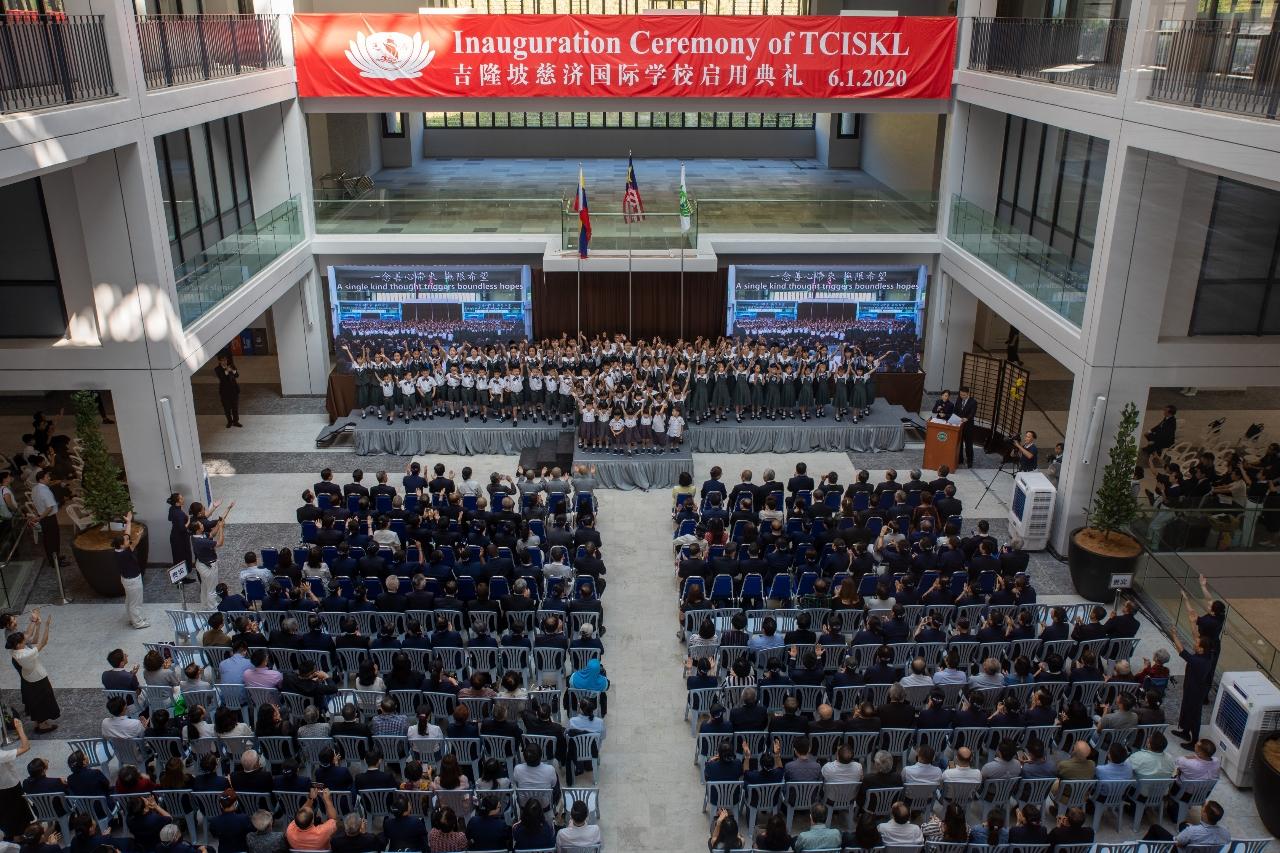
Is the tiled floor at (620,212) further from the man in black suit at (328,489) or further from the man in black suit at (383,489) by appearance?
the man in black suit at (383,489)

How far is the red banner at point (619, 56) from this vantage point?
20.8 m

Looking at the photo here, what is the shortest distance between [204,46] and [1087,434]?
16.2 m

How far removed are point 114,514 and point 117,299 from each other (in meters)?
Answer: 3.22

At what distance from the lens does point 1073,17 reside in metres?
19.5

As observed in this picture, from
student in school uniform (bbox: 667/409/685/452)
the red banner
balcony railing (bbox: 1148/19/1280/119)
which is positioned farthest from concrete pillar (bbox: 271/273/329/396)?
balcony railing (bbox: 1148/19/1280/119)

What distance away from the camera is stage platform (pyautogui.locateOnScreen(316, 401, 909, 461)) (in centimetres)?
2025

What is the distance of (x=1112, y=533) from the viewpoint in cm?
1513

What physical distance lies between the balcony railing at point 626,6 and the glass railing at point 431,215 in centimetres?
1205

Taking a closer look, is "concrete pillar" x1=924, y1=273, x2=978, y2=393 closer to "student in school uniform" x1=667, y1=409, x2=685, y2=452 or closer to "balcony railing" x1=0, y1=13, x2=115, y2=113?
"student in school uniform" x1=667, y1=409, x2=685, y2=452

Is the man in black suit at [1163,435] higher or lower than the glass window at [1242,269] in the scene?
lower

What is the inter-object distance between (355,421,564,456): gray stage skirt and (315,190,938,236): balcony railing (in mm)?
5233

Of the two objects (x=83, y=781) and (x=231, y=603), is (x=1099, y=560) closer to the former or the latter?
(x=231, y=603)

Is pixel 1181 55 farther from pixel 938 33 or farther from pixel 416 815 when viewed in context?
pixel 416 815

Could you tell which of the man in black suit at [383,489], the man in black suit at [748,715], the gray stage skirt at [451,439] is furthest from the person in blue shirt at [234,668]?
the gray stage skirt at [451,439]
